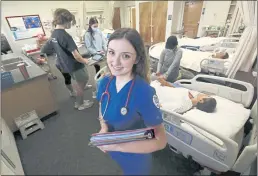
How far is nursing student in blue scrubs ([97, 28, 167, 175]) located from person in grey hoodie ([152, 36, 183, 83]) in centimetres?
104

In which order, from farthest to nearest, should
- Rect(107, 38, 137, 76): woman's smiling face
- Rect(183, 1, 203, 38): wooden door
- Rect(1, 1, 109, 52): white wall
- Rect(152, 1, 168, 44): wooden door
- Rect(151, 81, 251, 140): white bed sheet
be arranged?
1. Rect(183, 1, 203, 38): wooden door
2. Rect(1, 1, 109, 52): white wall
3. Rect(152, 1, 168, 44): wooden door
4. Rect(151, 81, 251, 140): white bed sheet
5. Rect(107, 38, 137, 76): woman's smiling face

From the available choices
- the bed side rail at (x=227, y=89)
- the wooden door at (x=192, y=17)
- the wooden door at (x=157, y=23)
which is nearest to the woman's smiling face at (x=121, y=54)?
the wooden door at (x=157, y=23)

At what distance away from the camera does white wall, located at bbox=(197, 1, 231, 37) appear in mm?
3112

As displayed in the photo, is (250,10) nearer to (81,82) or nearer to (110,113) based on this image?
(110,113)

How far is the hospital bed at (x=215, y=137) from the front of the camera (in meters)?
0.79

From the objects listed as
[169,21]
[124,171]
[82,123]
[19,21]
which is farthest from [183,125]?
[19,21]

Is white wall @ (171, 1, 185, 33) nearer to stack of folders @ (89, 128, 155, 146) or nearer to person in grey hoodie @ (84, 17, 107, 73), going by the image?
person in grey hoodie @ (84, 17, 107, 73)

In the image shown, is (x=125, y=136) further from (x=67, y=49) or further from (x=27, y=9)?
(x=27, y=9)

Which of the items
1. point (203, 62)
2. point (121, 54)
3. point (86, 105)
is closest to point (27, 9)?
point (86, 105)

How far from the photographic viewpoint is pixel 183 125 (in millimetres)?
950

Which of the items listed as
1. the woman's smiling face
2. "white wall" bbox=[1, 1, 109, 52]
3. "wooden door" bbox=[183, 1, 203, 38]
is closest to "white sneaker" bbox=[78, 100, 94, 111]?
the woman's smiling face

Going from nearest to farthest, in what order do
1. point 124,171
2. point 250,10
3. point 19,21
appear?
1. point 124,171
2. point 250,10
3. point 19,21

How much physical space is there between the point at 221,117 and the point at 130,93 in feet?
2.74

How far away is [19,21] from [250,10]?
15.2 feet
